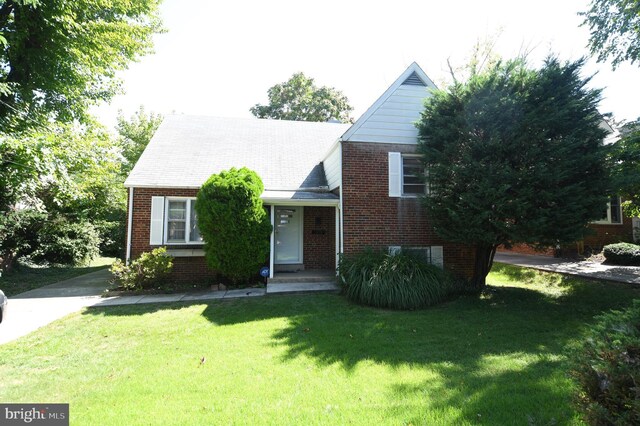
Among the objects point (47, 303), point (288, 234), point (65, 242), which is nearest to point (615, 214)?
point (288, 234)

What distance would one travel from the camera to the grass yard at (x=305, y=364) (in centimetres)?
305

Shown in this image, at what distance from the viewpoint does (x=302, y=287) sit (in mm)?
8758

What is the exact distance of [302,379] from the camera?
→ 374 centimetres

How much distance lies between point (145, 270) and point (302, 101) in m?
24.3

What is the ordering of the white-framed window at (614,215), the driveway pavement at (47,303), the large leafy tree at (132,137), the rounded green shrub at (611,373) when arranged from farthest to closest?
the large leafy tree at (132,137) < the white-framed window at (614,215) < the driveway pavement at (47,303) < the rounded green shrub at (611,373)

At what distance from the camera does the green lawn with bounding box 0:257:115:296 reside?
10038 mm

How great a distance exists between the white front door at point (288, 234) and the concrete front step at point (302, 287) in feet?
6.44

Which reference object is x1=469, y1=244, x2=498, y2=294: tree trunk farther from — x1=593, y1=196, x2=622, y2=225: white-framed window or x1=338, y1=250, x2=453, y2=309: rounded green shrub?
x1=593, y1=196, x2=622, y2=225: white-framed window

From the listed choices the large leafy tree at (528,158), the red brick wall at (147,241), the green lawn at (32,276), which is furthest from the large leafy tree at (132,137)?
the large leafy tree at (528,158)

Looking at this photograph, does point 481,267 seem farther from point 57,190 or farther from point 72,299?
point 57,190

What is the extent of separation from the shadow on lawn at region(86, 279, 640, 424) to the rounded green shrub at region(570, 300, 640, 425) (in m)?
0.86

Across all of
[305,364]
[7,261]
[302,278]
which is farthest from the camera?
[7,261]

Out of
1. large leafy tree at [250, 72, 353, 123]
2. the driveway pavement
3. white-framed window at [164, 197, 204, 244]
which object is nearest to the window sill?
white-framed window at [164, 197, 204, 244]

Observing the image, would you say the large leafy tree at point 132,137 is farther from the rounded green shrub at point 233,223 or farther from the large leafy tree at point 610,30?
the large leafy tree at point 610,30
